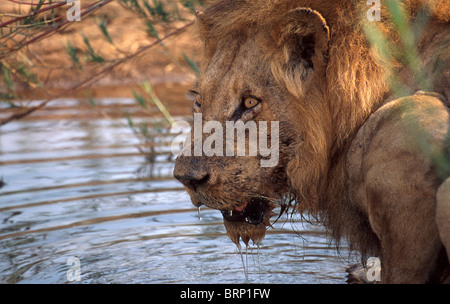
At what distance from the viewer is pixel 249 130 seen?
3.17 metres

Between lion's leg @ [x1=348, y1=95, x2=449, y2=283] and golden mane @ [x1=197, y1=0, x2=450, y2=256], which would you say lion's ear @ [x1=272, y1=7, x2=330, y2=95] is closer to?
golden mane @ [x1=197, y1=0, x2=450, y2=256]

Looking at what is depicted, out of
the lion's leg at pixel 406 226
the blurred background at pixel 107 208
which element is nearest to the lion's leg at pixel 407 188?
the lion's leg at pixel 406 226

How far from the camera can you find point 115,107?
37.6 feet

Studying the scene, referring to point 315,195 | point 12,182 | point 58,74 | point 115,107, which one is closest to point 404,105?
point 315,195

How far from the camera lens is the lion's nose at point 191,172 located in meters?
3.11

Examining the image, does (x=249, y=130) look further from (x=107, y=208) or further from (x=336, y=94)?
(x=107, y=208)

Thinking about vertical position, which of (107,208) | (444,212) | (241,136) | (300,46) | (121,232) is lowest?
(121,232)

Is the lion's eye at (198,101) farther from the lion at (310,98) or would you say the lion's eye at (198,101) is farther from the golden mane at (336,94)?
the golden mane at (336,94)

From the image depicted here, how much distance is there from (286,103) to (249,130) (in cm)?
21

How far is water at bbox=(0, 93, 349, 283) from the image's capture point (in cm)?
439

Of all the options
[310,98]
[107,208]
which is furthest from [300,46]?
[107,208]

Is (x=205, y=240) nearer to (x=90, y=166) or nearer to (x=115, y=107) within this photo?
(x=90, y=166)

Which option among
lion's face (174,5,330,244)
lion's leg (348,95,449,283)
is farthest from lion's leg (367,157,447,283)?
lion's face (174,5,330,244)

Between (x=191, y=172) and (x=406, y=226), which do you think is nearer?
(x=406, y=226)
